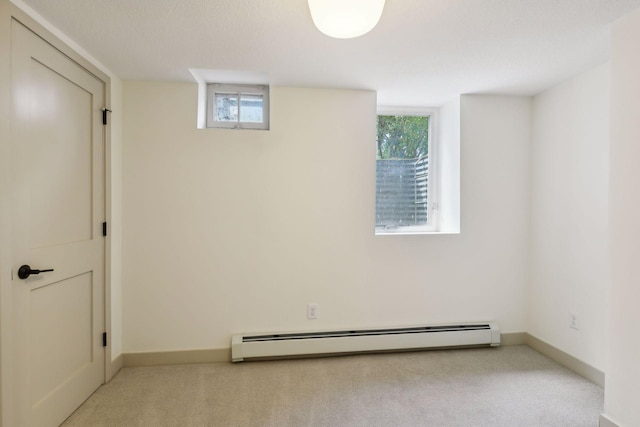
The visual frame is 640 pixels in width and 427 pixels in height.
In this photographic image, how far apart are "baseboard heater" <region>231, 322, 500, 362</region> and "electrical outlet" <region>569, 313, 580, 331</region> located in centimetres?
55

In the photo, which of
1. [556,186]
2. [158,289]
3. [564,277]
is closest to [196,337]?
[158,289]

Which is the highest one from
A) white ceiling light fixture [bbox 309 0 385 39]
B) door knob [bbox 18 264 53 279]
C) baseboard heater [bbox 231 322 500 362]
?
white ceiling light fixture [bbox 309 0 385 39]

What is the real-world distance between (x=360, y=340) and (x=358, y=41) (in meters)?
2.24

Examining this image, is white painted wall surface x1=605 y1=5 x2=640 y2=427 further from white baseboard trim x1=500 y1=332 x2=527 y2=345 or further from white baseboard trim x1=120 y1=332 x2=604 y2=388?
white baseboard trim x1=500 y1=332 x2=527 y2=345

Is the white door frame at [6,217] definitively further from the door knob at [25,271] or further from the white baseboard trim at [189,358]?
the white baseboard trim at [189,358]

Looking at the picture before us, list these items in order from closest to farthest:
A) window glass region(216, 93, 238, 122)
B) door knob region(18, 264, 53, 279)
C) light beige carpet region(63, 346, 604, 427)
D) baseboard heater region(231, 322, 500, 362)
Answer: door knob region(18, 264, 53, 279), light beige carpet region(63, 346, 604, 427), baseboard heater region(231, 322, 500, 362), window glass region(216, 93, 238, 122)

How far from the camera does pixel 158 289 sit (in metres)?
2.53

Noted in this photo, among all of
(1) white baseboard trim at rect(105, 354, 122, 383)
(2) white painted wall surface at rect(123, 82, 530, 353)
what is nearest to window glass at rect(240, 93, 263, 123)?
(2) white painted wall surface at rect(123, 82, 530, 353)

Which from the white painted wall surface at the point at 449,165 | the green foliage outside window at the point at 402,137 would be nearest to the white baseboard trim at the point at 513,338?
the white painted wall surface at the point at 449,165

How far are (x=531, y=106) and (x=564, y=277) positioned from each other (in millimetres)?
1540

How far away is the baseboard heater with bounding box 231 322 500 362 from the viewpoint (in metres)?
2.55

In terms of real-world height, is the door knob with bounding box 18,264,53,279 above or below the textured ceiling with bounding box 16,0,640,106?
below

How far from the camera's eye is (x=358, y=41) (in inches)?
75.2

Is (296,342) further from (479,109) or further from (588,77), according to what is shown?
(588,77)
